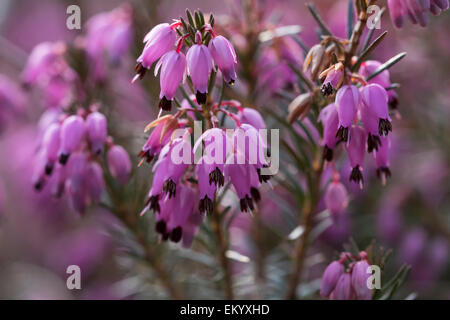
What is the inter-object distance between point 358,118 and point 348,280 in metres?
0.40

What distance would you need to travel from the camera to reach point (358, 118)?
141cm

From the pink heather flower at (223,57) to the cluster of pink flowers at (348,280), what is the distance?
1.80 feet

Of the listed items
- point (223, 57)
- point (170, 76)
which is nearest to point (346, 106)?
point (223, 57)

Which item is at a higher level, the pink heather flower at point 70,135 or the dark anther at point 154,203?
the pink heather flower at point 70,135

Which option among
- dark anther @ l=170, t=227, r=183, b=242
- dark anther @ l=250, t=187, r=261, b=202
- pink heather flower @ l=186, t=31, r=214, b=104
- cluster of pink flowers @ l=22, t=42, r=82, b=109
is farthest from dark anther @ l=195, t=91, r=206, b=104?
cluster of pink flowers @ l=22, t=42, r=82, b=109

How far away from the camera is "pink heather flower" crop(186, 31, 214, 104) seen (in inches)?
50.4

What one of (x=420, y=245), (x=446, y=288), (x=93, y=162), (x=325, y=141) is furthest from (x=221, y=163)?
(x=446, y=288)

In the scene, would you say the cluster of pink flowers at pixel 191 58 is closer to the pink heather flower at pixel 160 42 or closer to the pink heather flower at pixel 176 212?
the pink heather flower at pixel 160 42

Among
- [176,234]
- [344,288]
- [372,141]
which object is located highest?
[372,141]

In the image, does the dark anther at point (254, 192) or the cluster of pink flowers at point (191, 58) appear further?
the dark anther at point (254, 192)

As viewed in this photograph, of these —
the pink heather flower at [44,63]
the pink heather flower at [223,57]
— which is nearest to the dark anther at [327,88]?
the pink heather flower at [223,57]

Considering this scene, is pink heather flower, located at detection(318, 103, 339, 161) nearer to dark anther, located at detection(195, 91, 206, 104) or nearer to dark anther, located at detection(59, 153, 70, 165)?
dark anther, located at detection(195, 91, 206, 104)

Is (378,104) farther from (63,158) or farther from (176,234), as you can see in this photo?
(63,158)

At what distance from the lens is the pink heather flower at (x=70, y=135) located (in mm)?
1603
